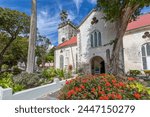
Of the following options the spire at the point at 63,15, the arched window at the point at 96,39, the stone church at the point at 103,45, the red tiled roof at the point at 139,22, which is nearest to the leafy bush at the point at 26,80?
the stone church at the point at 103,45

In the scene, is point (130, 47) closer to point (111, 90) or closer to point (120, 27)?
point (120, 27)

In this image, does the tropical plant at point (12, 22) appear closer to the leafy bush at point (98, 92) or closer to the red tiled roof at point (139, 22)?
the red tiled roof at point (139, 22)

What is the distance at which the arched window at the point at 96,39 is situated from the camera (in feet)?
65.2

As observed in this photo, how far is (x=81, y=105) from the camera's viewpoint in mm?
4352

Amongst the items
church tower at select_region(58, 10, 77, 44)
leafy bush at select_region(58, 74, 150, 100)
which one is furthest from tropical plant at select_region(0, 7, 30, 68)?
leafy bush at select_region(58, 74, 150, 100)

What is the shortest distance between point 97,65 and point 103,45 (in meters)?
4.13

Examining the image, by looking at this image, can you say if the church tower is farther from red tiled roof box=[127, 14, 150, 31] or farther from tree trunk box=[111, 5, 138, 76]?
tree trunk box=[111, 5, 138, 76]

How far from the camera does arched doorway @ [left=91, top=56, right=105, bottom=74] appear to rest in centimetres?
2156

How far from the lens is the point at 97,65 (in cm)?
2192

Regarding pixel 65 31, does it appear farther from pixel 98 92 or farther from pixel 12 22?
pixel 98 92

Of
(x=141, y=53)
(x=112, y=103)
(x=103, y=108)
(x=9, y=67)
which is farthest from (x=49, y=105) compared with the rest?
(x=9, y=67)

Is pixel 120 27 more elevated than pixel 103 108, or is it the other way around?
pixel 120 27

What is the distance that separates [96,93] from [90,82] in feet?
3.11

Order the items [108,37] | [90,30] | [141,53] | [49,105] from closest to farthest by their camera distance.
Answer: [49,105]
[141,53]
[108,37]
[90,30]
